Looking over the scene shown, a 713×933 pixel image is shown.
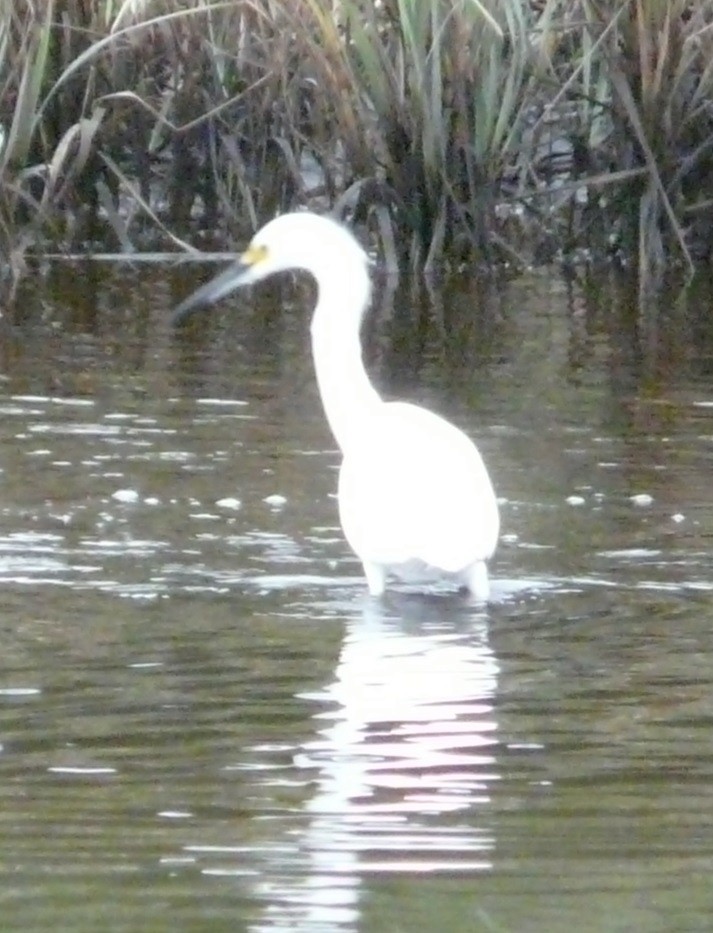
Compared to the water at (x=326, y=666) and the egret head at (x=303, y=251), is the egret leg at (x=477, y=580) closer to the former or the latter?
the water at (x=326, y=666)

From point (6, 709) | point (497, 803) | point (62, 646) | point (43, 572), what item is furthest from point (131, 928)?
point (43, 572)

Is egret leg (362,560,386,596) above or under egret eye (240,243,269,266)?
under

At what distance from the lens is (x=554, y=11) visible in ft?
44.8

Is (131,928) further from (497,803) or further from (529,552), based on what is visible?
(529,552)

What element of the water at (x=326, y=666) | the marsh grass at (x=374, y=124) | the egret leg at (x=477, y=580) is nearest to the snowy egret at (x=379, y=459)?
the egret leg at (x=477, y=580)

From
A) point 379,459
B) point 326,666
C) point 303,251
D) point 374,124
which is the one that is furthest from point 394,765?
point 374,124

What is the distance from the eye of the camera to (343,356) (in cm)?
764

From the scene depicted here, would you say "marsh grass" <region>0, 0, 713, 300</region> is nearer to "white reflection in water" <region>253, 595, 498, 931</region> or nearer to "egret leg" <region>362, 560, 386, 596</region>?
"egret leg" <region>362, 560, 386, 596</region>

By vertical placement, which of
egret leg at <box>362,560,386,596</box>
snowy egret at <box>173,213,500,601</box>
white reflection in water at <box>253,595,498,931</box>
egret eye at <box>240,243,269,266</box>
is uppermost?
egret eye at <box>240,243,269,266</box>

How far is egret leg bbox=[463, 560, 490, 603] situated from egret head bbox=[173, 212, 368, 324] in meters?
1.40

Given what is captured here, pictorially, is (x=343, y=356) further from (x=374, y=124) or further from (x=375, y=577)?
(x=374, y=124)

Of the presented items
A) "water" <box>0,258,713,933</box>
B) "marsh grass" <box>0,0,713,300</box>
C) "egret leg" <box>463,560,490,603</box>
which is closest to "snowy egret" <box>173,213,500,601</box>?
"egret leg" <box>463,560,490,603</box>

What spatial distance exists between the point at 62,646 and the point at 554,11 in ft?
27.7

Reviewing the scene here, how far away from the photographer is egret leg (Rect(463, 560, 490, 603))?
261 inches
